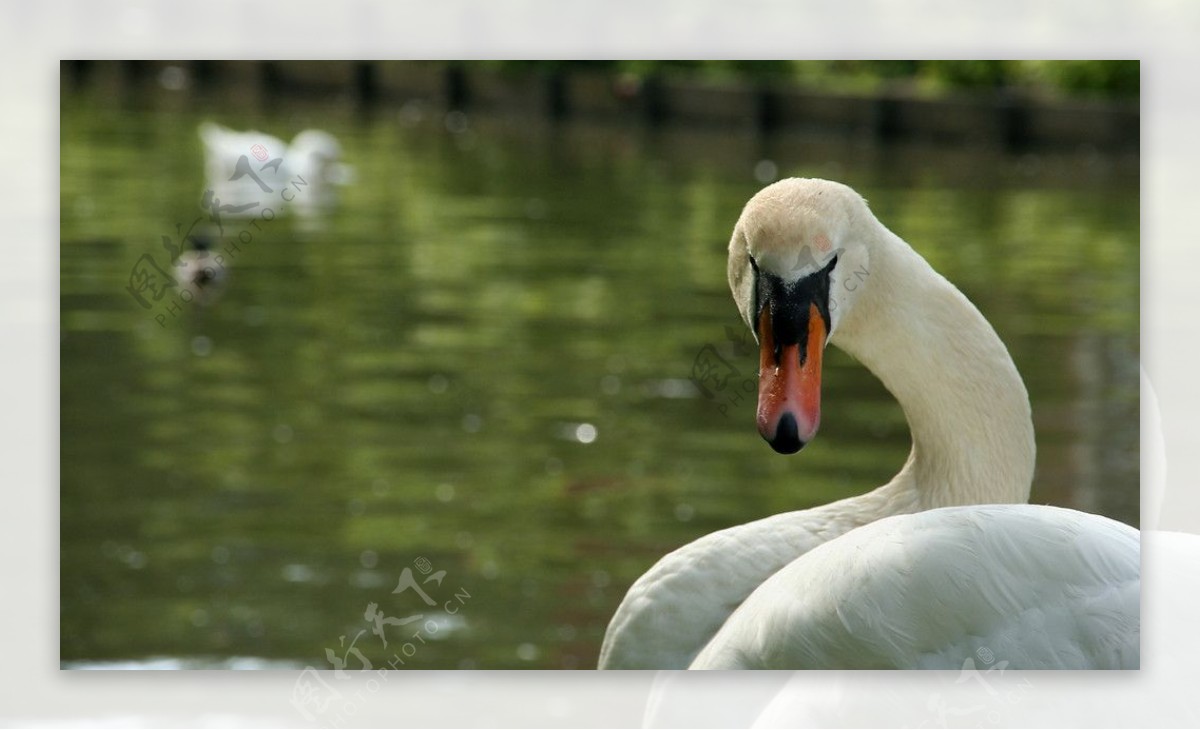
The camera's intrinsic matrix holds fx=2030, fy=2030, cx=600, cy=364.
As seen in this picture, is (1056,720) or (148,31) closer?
(1056,720)

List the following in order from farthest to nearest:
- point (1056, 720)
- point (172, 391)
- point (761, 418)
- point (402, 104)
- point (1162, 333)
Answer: point (172, 391) → point (402, 104) → point (1162, 333) → point (1056, 720) → point (761, 418)

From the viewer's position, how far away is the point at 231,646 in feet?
10.8

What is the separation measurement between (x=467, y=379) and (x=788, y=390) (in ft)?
6.76

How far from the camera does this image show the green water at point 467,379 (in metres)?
3.12

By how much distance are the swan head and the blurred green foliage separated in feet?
1.48

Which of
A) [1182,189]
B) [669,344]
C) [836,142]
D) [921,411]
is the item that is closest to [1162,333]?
[1182,189]

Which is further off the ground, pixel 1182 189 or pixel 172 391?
pixel 1182 189

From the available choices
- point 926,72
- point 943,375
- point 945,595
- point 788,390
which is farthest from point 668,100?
point 945,595

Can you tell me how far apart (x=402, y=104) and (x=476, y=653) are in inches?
34.2

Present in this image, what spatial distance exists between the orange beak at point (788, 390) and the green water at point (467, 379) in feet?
1.74

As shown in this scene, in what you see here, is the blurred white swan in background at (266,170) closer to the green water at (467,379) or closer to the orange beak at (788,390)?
the green water at (467,379)

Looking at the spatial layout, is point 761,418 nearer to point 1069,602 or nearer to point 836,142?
point 1069,602

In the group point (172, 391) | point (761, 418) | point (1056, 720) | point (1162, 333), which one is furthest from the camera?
point (172, 391)

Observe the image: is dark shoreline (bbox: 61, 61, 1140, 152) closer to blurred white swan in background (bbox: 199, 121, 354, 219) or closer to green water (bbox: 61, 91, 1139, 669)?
green water (bbox: 61, 91, 1139, 669)
